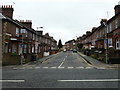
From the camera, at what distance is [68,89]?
700cm

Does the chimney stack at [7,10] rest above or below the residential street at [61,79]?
above

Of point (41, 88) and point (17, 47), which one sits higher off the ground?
point (17, 47)

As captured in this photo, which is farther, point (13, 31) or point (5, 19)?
point (13, 31)

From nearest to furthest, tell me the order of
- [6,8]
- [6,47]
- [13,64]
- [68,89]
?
[68,89], [13,64], [6,47], [6,8]

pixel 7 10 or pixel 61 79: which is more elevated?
pixel 7 10

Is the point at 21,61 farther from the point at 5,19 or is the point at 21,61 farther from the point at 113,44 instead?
the point at 113,44

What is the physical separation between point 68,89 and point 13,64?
603 inches

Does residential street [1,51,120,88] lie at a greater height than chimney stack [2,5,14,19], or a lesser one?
lesser

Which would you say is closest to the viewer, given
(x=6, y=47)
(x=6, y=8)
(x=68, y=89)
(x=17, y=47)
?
(x=68, y=89)

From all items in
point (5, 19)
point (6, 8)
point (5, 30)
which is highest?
point (6, 8)

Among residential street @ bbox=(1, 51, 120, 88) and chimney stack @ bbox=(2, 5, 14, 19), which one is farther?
chimney stack @ bbox=(2, 5, 14, 19)

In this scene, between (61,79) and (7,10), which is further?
(7,10)

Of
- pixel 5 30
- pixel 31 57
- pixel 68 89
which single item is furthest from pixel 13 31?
pixel 68 89

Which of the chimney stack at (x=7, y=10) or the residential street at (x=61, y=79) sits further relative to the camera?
→ the chimney stack at (x=7, y=10)
